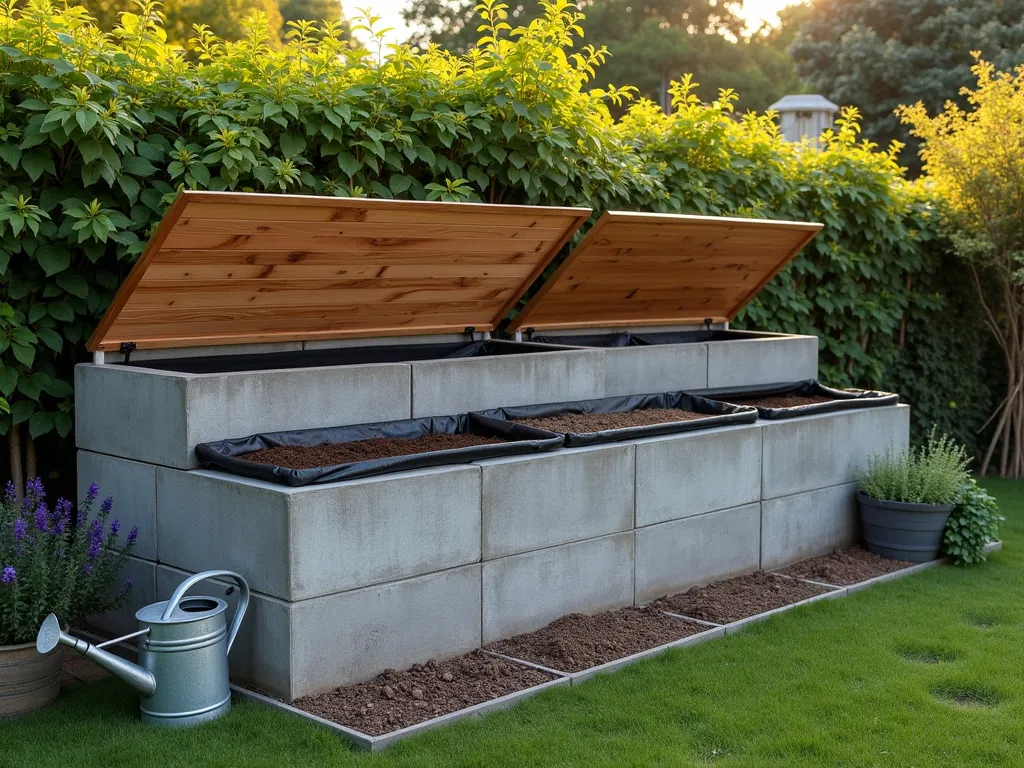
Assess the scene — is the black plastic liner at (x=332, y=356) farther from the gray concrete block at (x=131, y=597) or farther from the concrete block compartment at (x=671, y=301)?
the gray concrete block at (x=131, y=597)

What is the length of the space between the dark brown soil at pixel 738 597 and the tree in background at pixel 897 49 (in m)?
15.6

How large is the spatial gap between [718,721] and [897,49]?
62.9ft

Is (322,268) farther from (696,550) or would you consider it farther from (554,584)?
(696,550)

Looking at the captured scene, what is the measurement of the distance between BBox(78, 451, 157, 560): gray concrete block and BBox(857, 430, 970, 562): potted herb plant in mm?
4029

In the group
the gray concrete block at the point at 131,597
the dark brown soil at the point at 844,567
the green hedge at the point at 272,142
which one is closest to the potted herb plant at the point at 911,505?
the dark brown soil at the point at 844,567

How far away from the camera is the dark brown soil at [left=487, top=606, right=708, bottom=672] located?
470 centimetres

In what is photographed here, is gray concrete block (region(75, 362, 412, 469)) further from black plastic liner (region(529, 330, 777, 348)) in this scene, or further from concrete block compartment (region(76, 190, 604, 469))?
black plastic liner (region(529, 330, 777, 348))

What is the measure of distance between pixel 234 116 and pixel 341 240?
816 mm

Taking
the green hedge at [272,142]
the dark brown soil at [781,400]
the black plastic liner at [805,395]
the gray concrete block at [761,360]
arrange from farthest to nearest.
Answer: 1. the gray concrete block at [761,360]
2. the dark brown soil at [781,400]
3. the black plastic liner at [805,395]
4. the green hedge at [272,142]

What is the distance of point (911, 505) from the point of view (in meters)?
6.48

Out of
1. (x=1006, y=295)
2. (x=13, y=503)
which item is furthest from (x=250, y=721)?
(x=1006, y=295)

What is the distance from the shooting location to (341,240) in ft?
17.0

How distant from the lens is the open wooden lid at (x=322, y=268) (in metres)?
4.71

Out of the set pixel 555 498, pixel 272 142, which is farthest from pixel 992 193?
pixel 272 142
